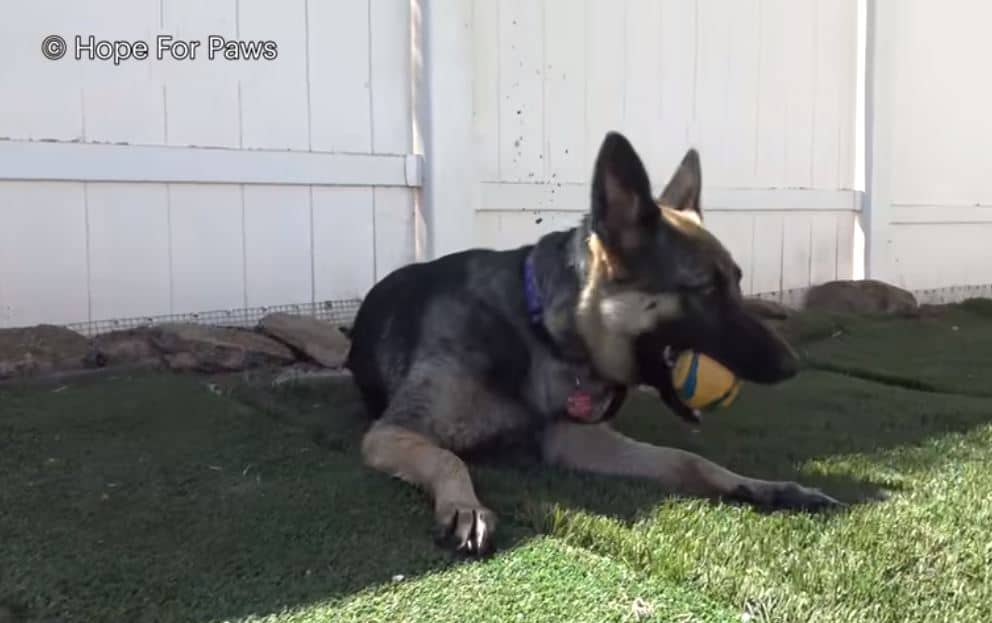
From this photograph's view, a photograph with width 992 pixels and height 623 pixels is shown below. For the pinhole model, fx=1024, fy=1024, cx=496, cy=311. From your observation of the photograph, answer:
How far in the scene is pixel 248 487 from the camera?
2471 mm

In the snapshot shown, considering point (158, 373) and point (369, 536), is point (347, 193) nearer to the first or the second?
point (158, 373)

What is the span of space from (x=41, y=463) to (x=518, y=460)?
1.25m

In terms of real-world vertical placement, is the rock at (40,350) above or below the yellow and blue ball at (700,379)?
below

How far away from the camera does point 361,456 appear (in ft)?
8.90

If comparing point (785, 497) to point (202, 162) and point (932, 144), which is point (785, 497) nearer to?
point (202, 162)

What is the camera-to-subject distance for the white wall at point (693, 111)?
16.5 ft

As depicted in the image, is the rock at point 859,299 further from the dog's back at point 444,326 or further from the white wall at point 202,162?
the dog's back at point 444,326

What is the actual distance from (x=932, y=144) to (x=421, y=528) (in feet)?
19.8

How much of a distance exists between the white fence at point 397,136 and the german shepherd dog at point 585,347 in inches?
61.9

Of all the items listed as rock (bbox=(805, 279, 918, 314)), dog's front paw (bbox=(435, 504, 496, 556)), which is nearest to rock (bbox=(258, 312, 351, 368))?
dog's front paw (bbox=(435, 504, 496, 556))

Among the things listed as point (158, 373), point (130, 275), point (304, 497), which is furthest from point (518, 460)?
point (130, 275)

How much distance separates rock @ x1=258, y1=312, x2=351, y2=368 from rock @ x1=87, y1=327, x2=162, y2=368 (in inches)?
19.7

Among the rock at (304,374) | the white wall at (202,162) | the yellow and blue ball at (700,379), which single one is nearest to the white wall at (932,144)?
the white wall at (202,162)

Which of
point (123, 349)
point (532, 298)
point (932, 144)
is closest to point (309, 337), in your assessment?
point (123, 349)
